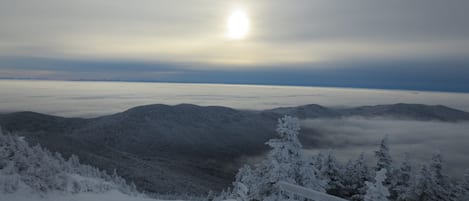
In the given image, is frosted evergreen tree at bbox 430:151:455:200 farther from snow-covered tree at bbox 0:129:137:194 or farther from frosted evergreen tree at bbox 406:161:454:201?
snow-covered tree at bbox 0:129:137:194

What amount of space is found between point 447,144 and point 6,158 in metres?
213

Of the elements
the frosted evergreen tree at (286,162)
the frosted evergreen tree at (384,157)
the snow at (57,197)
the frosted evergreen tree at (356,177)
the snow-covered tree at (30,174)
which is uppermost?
the frosted evergreen tree at (286,162)

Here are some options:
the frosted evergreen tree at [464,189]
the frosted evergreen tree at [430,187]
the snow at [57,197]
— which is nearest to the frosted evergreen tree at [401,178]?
the frosted evergreen tree at [430,187]

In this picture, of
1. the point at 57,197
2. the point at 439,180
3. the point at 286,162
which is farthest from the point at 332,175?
the point at 57,197

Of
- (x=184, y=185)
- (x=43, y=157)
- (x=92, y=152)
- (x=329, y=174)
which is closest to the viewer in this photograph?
(x=43, y=157)

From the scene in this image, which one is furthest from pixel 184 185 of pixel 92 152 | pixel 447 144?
pixel 447 144

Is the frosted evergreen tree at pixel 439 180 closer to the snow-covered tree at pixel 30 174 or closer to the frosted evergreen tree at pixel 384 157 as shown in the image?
the frosted evergreen tree at pixel 384 157

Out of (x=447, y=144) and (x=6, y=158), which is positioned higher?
(x=6, y=158)

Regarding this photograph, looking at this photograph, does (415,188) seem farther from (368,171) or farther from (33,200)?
(33,200)

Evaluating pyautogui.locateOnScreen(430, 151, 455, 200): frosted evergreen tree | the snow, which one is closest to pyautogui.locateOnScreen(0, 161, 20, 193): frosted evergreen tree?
the snow

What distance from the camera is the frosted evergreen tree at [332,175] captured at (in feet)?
105

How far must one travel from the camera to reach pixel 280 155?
13.0 m

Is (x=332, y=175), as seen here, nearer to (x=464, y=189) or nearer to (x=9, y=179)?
(x=464, y=189)

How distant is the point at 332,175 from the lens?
32219 millimetres
